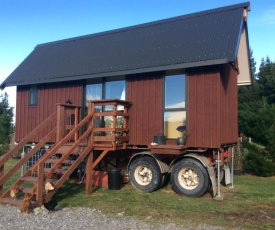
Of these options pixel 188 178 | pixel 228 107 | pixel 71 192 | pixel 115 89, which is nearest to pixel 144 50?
pixel 115 89

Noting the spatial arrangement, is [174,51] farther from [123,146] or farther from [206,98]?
[123,146]

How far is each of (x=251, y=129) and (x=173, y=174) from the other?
5522mm

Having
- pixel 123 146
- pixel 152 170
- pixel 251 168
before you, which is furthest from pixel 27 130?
pixel 251 168

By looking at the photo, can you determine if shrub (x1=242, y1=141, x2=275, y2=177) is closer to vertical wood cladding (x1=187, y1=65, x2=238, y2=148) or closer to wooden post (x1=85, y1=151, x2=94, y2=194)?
vertical wood cladding (x1=187, y1=65, x2=238, y2=148)

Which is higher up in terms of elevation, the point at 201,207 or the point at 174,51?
the point at 174,51

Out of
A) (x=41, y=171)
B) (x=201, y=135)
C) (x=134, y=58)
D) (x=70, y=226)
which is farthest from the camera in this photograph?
(x=134, y=58)

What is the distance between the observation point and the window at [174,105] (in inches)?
363

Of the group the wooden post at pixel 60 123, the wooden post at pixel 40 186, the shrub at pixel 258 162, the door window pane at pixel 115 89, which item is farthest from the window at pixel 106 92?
the shrub at pixel 258 162

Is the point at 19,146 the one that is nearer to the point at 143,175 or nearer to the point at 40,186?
the point at 40,186

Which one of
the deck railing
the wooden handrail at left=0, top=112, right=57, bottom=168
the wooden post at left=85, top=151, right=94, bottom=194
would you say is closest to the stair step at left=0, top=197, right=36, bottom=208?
the wooden handrail at left=0, top=112, right=57, bottom=168

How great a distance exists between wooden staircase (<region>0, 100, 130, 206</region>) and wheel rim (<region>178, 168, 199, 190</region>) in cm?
196

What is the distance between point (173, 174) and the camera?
8852 mm

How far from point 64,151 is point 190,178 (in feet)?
11.7

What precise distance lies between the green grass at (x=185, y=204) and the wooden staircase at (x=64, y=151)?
0.63m
